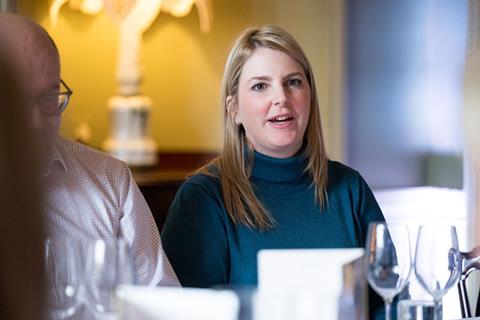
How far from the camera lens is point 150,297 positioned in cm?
106


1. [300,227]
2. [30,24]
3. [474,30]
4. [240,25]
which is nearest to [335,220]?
[300,227]

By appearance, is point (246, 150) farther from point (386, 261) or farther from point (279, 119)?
point (386, 261)

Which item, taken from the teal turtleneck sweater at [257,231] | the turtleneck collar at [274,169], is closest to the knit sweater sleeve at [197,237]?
the teal turtleneck sweater at [257,231]

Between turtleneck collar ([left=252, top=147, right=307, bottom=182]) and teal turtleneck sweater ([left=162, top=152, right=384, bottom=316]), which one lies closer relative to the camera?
teal turtleneck sweater ([left=162, top=152, right=384, bottom=316])

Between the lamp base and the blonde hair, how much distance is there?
7.00ft

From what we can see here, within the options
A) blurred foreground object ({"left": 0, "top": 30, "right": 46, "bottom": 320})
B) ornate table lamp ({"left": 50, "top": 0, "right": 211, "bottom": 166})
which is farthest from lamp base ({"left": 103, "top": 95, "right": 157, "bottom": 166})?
blurred foreground object ({"left": 0, "top": 30, "right": 46, "bottom": 320})

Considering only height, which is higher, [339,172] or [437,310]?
[339,172]

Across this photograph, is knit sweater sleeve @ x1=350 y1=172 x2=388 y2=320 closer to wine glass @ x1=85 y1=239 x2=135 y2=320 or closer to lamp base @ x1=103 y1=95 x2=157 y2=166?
wine glass @ x1=85 y1=239 x2=135 y2=320

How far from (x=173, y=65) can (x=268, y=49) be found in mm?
2707

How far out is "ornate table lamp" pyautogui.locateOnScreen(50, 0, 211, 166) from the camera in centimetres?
433

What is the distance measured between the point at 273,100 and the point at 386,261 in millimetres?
790

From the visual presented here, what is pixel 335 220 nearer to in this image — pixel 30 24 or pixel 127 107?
pixel 30 24

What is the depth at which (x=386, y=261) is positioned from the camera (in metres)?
1.43

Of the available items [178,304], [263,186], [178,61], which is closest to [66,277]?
[178,304]
